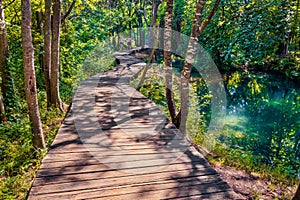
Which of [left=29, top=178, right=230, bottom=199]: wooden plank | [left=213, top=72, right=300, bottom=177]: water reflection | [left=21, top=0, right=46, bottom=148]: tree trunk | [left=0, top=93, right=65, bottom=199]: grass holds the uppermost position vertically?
[left=21, top=0, right=46, bottom=148]: tree trunk

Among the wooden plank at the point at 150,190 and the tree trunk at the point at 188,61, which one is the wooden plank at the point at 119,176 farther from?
the tree trunk at the point at 188,61

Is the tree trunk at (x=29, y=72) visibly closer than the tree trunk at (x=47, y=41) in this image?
Yes

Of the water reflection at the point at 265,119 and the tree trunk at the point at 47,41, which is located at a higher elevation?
the tree trunk at the point at 47,41

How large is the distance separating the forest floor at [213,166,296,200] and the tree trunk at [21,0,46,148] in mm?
3824

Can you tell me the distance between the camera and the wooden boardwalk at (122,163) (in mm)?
2834

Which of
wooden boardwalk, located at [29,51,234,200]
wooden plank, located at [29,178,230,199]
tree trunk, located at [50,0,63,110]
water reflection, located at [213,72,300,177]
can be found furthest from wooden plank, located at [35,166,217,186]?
water reflection, located at [213,72,300,177]

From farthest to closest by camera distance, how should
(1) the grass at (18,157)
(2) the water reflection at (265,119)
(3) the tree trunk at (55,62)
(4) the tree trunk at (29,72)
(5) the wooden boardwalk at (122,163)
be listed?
(2) the water reflection at (265,119), (3) the tree trunk at (55,62), (4) the tree trunk at (29,72), (1) the grass at (18,157), (5) the wooden boardwalk at (122,163)

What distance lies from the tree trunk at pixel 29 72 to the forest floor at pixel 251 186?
3824 millimetres

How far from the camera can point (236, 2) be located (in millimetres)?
13742

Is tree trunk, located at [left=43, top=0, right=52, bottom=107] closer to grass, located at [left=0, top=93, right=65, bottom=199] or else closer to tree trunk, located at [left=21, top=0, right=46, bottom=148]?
grass, located at [left=0, top=93, right=65, bottom=199]

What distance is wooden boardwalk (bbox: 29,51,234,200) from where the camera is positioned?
283cm

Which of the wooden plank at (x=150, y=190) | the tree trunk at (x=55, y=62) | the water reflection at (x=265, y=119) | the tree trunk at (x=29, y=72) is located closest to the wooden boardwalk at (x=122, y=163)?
the wooden plank at (x=150, y=190)

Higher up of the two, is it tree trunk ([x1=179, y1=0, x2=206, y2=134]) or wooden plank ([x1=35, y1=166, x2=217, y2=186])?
tree trunk ([x1=179, y1=0, x2=206, y2=134])

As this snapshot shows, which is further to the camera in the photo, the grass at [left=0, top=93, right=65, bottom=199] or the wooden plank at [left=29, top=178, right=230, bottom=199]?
the grass at [left=0, top=93, right=65, bottom=199]
